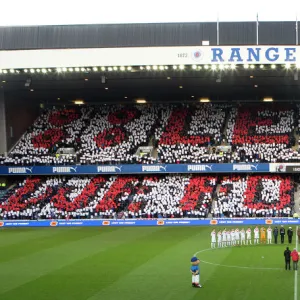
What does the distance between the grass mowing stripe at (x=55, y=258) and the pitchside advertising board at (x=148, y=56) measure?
13.3m

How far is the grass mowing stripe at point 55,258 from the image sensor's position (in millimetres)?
25875

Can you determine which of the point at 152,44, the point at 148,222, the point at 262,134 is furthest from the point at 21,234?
the point at 262,134

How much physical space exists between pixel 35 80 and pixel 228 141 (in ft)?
64.8

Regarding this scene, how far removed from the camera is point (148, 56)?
4550 centimetres

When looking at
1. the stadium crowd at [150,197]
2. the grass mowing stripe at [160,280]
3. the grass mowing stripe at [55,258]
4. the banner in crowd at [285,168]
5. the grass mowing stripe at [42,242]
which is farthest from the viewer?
the banner in crowd at [285,168]

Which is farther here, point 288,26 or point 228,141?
point 228,141

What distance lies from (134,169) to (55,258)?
24.0 metres

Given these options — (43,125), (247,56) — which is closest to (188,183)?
(247,56)

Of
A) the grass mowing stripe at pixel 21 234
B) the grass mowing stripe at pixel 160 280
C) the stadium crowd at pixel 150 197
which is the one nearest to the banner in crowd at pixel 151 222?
the stadium crowd at pixel 150 197

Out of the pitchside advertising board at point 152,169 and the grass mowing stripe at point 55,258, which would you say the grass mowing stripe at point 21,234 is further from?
the pitchside advertising board at point 152,169

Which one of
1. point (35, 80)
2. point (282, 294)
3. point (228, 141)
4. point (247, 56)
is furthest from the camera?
point (228, 141)

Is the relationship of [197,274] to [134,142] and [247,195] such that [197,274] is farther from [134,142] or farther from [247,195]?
[134,142]

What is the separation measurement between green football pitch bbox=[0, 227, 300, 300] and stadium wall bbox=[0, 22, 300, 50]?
17843 millimetres

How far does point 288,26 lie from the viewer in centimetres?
4938
